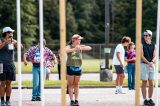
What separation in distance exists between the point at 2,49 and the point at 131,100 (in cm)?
416

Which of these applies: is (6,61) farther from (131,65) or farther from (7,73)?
(131,65)

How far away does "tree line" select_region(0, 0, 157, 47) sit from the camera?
73.2 m

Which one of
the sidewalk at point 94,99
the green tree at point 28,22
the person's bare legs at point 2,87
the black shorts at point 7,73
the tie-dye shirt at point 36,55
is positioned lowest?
the sidewalk at point 94,99

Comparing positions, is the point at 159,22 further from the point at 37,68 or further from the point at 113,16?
the point at 113,16

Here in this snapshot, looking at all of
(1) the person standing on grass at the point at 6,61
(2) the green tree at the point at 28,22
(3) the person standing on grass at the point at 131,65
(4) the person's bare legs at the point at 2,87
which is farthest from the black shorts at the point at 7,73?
(2) the green tree at the point at 28,22

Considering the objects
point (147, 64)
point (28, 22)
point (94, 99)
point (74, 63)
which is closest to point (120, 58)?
point (94, 99)

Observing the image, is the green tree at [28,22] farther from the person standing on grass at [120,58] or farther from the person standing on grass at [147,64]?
the person standing on grass at [147,64]

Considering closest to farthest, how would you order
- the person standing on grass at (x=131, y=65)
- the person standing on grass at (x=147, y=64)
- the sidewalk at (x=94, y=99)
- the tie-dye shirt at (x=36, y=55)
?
the person standing on grass at (x=147, y=64) < the sidewalk at (x=94, y=99) < the tie-dye shirt at (x=36, y=55) < the person standing on grass at (x=131, y=65)

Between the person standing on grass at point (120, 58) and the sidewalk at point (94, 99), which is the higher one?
the person standing on grass at point (120, 58)

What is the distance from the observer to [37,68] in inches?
591

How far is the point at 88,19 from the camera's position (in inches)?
3396

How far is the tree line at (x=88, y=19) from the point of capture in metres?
73.2

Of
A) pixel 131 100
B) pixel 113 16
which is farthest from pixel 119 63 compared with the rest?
pixel 113 16

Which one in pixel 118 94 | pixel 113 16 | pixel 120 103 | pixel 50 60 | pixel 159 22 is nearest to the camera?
pixel 159 22
